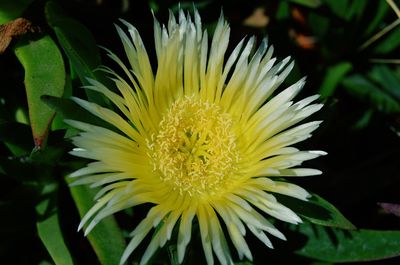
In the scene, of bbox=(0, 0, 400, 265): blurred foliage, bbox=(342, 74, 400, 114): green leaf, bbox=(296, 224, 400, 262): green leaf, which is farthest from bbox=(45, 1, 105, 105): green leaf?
bbox=(342, 74, 400, 114): green leaf

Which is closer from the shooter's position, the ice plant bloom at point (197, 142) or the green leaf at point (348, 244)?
the ice plant bloom at point (197, 142)

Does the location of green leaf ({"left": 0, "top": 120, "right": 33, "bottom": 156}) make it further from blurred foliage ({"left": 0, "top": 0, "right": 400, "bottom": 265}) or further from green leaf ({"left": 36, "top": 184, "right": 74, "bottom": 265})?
green leaf ({"left": 36, "top": 184, "right": 74, "bottom": 265})

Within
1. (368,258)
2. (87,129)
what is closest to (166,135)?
(87,129)

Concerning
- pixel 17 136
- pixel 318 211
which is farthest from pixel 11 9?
pixel 318 211

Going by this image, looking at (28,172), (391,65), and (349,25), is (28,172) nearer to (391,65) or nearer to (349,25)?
(349,25)

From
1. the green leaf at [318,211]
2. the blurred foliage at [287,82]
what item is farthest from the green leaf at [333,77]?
the green leaf at [318,211]

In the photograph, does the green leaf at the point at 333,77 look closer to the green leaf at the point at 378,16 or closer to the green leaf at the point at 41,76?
the green leaf at the point at 378,16
